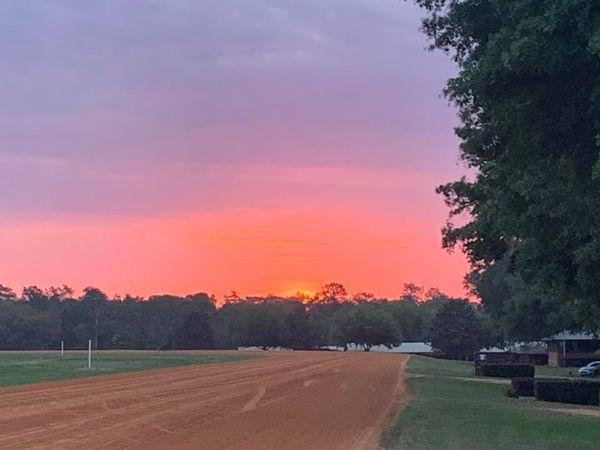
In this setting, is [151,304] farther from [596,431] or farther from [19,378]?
[596,431]

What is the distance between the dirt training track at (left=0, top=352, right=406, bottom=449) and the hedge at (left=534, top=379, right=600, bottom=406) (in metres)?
5.46

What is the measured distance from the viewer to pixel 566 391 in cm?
3400

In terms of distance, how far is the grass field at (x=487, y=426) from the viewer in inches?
750

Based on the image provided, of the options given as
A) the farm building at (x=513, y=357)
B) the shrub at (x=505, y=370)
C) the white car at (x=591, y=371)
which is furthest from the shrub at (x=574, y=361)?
the shrub at (x=505, y=370)

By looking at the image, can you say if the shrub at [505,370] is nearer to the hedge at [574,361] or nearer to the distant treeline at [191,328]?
the hedge at [574,361]

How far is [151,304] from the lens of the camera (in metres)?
183

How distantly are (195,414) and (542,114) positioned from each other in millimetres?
13106

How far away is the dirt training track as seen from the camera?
18.5m

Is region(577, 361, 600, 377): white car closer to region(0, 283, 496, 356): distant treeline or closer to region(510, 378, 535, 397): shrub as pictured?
region(510, 378, 535, 397): shrub

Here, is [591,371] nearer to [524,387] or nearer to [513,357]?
[513,357]

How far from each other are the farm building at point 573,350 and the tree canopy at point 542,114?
7084 cm

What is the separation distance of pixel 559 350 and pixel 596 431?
7444 cm

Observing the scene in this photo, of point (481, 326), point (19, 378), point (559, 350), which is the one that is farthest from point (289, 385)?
point (481, 326)

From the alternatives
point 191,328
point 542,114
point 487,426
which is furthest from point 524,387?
point 191,328
